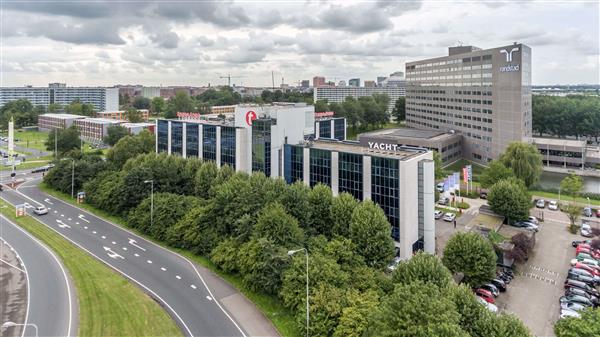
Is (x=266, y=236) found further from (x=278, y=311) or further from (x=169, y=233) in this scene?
(x=169, y=233)

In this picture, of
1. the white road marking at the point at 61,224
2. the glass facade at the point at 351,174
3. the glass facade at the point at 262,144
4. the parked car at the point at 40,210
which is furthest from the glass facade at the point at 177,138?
the glass facade at the point at 351,174

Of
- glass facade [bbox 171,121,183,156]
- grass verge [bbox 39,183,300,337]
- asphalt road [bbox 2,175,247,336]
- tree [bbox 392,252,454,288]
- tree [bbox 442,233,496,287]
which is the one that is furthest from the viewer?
glass facade [bbox 171,121,183,156]

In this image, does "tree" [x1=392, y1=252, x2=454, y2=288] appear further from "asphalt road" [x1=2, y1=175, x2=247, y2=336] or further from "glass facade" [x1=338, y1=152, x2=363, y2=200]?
"glass facade" [x1=338, y1=152, x2=363, y2=200]

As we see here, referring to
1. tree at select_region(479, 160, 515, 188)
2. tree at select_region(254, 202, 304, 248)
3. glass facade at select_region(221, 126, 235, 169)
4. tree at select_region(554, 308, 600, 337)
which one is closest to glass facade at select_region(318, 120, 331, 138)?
glass facade at select_region(221, 126, 235, 169)

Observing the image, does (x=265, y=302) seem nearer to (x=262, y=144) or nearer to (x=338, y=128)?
(x=262, y=144)

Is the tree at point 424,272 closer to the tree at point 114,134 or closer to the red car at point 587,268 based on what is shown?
the red car at point 587,268

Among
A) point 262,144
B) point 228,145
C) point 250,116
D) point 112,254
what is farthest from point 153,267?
point 250,116

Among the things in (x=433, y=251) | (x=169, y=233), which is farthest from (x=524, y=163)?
(x=169, y=233)
